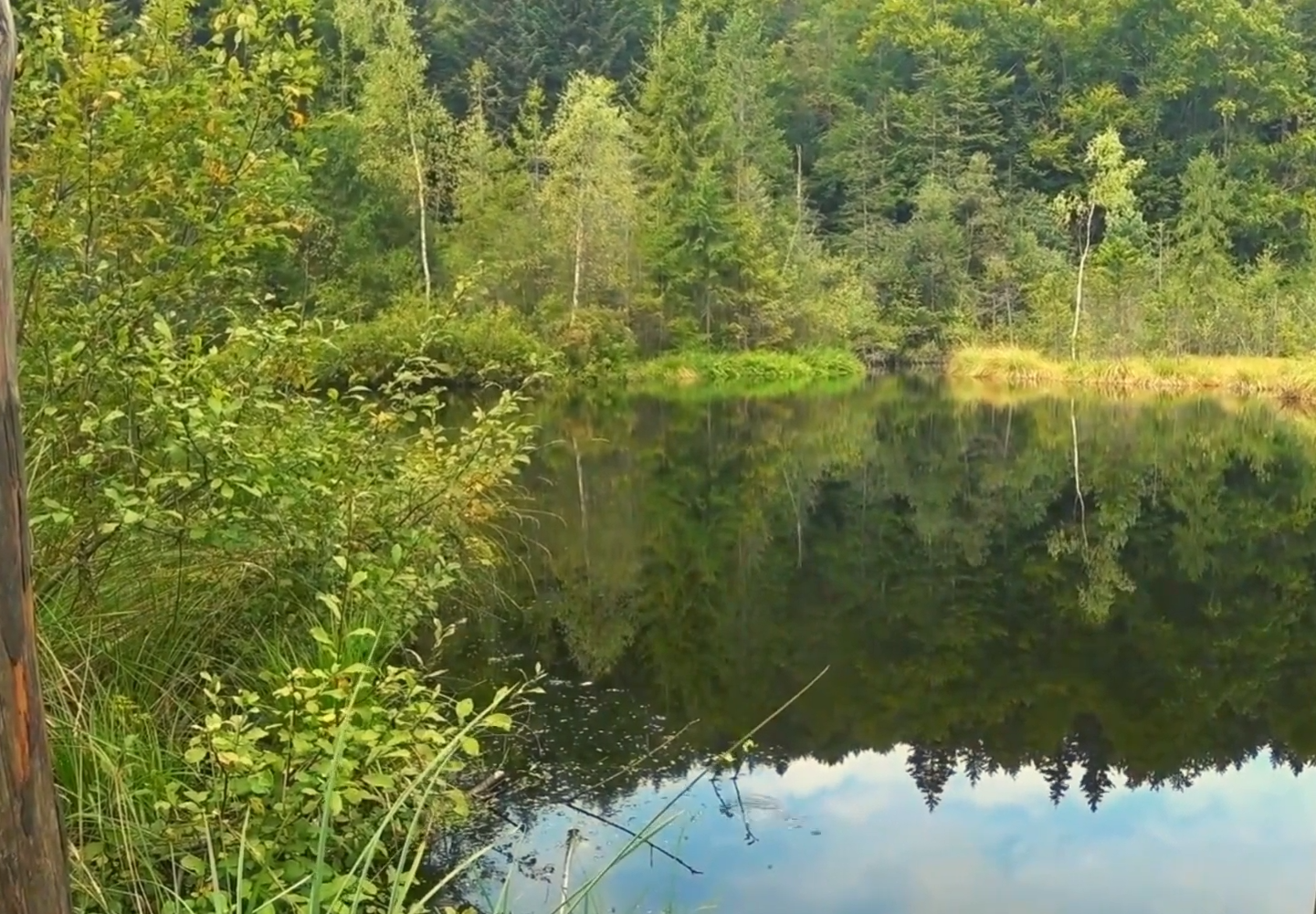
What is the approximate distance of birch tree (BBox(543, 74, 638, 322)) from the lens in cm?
2970

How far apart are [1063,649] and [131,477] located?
5.64 m

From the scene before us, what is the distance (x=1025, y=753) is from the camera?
5906 millimetres

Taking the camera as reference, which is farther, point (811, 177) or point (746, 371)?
point (811, 177)

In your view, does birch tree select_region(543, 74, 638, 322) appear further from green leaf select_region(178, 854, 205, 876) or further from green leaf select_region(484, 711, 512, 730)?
green leaf select_region(178, 854, 205, 876)

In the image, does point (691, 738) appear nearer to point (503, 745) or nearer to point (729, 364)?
point (503, 745)

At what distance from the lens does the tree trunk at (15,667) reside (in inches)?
61.6

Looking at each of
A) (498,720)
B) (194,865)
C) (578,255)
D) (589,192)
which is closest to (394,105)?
(589,192)

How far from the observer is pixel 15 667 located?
158 cm

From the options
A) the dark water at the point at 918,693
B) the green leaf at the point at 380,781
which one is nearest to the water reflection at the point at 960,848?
the dark water at the point at 918,693

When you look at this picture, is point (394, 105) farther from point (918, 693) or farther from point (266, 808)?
point (266, 808)

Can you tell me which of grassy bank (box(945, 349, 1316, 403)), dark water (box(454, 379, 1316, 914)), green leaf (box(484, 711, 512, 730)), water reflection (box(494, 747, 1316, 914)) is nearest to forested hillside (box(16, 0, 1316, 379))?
grassy bank (box(945, 349, 1316, 403))

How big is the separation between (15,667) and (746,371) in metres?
32.1

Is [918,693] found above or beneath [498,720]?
beneath

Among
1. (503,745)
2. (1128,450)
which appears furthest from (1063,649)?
(1128,450)
